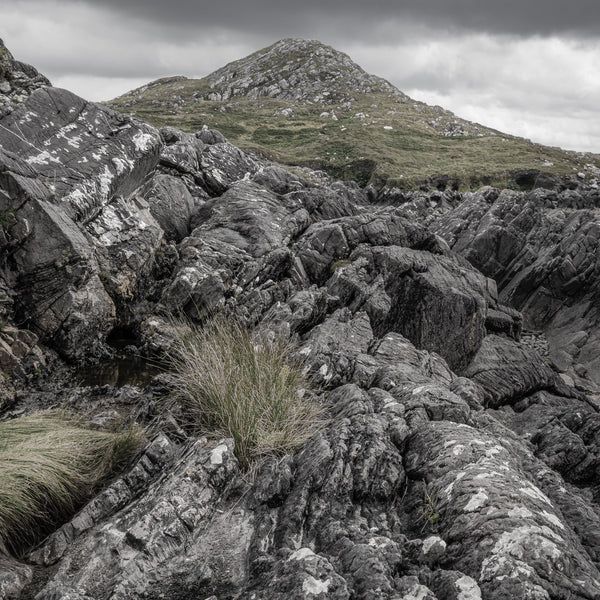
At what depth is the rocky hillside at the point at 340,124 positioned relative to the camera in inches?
2569

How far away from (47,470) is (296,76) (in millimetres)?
141316

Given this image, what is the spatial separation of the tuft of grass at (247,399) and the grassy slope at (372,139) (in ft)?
186

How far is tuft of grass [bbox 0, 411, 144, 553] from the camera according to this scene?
488 centimetres

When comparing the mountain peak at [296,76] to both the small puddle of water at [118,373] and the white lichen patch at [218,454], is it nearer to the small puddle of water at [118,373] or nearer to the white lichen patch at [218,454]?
the small puddle of water at [118,373]

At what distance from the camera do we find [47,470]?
531 centimetres

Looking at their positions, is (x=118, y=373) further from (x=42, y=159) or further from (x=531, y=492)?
(x=531, y=492)

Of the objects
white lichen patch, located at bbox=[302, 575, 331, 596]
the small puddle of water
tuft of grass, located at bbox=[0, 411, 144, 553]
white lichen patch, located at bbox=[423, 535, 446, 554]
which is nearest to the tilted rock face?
the small puddle of water

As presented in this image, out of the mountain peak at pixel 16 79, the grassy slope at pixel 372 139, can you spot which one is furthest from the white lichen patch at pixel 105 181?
the grassy slope at pixel 372 139

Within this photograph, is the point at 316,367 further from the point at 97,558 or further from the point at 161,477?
the point at 97,558

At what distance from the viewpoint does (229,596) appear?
4.09 meters

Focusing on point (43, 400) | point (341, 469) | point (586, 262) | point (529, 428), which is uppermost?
point (586, 262)

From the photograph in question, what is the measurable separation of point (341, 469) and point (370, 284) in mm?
12832

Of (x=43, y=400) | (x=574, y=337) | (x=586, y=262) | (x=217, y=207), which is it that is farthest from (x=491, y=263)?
(x=43, y=400)

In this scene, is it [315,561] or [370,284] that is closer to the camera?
[315,561]
